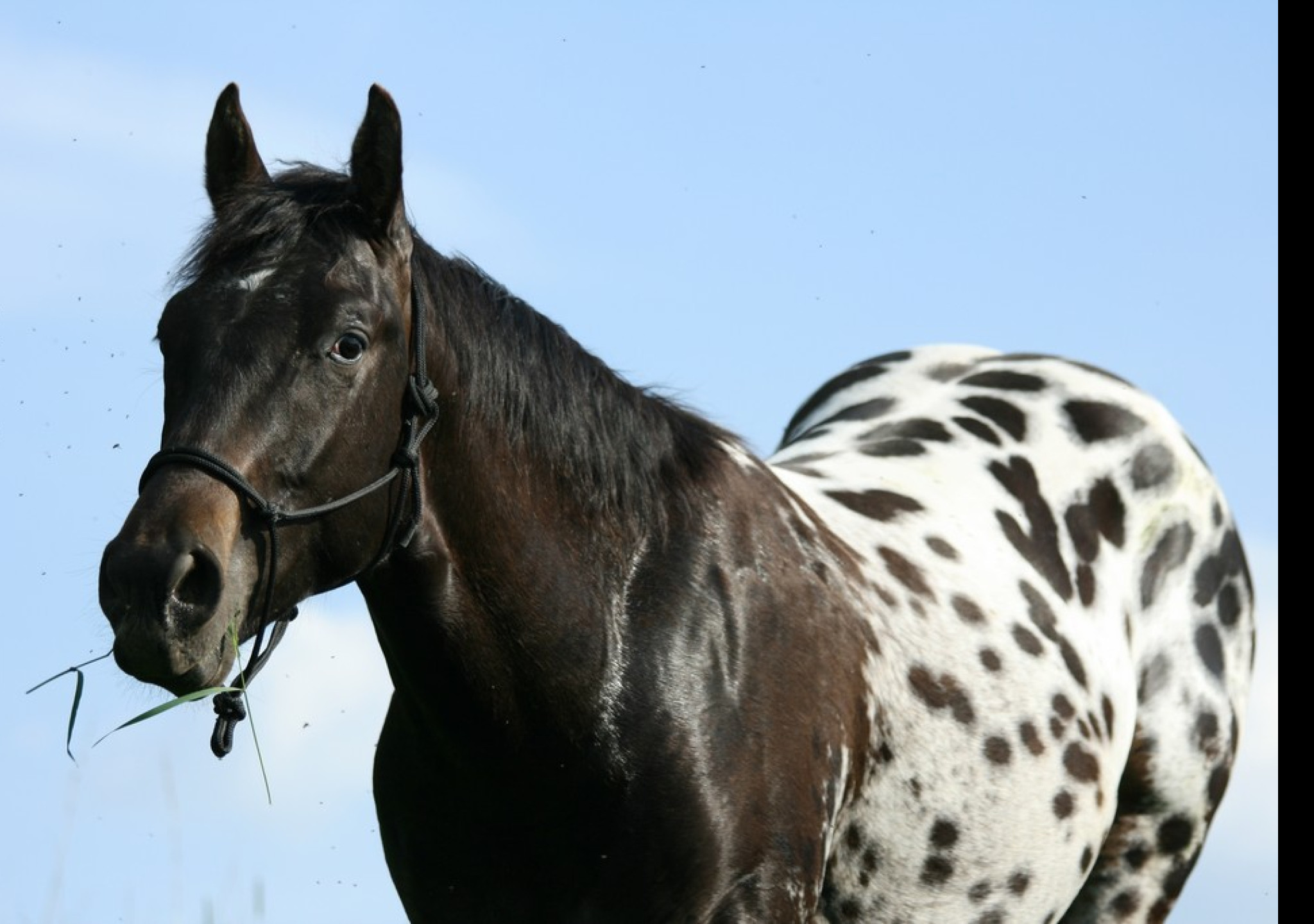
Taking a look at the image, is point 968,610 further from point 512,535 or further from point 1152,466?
point 512,535

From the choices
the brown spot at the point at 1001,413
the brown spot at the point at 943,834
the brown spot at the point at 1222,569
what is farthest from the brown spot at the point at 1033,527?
the brown spot at the point at 943,834

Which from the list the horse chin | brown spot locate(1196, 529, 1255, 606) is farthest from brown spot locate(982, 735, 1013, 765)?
the horse chin

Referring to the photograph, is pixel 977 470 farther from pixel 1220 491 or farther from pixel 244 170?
pixel 244 170

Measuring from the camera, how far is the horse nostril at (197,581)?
152 inches

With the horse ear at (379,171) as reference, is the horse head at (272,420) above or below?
below

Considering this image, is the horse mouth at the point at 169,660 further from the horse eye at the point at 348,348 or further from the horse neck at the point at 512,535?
the horse eye at the point at 348,348

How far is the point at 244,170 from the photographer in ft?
15.8

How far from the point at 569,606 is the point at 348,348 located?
859mm

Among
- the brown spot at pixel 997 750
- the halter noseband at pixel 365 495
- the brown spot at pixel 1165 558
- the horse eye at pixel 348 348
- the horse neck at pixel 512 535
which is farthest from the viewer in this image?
the brown spot at pixel 1165 558

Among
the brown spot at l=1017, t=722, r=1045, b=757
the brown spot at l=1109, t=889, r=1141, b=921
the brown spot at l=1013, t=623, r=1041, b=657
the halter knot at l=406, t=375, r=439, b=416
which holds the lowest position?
the brown spot at l=1109, t=889, r=1141, b=921

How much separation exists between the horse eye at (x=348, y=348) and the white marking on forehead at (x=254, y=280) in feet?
0.72

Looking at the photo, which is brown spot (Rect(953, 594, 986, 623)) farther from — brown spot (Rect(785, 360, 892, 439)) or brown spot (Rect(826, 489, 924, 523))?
brown spot (Rect(785, 360, 892, 439))

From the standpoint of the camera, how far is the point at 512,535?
4578mm

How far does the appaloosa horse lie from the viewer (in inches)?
163
